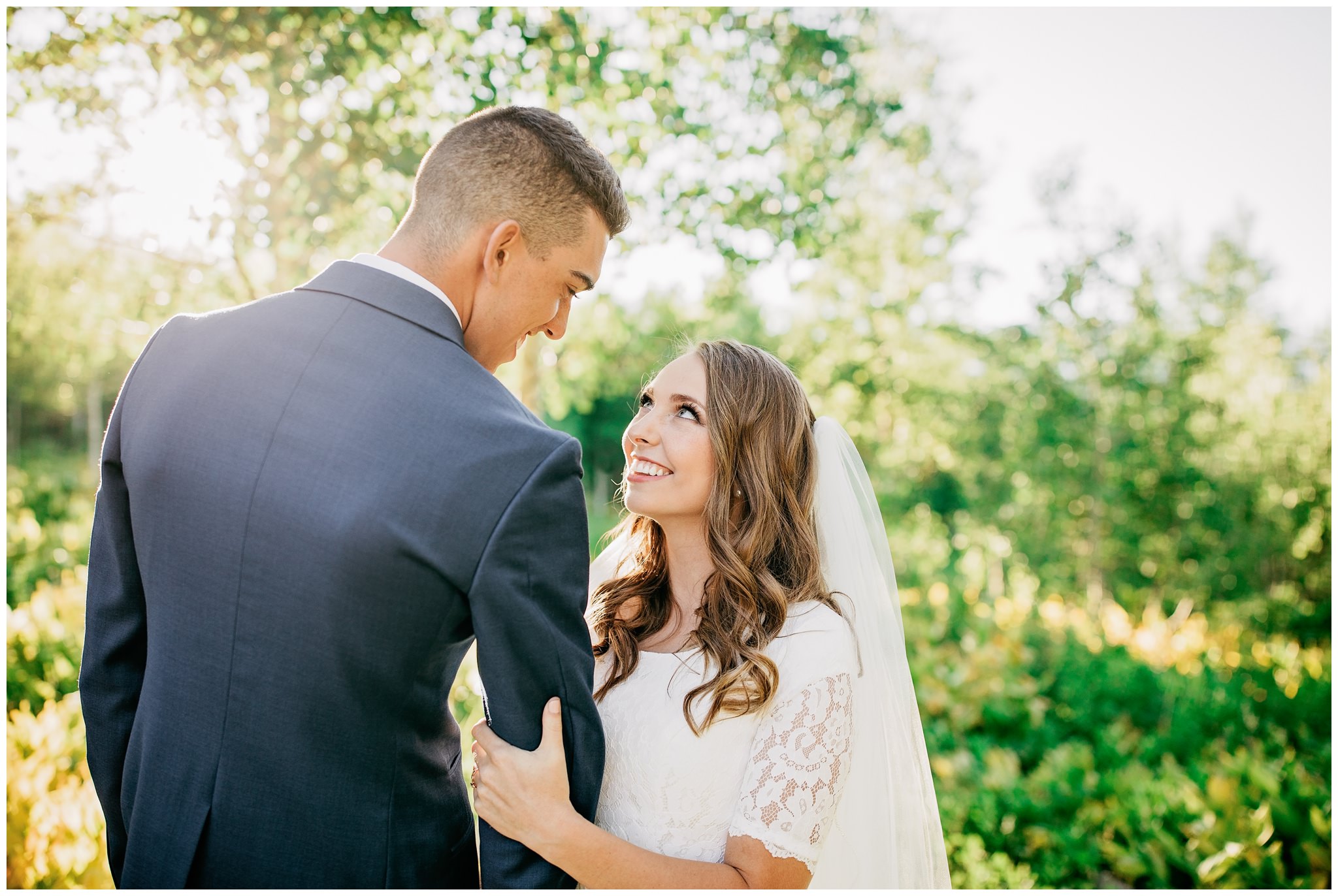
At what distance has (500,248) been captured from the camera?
5.65 feet

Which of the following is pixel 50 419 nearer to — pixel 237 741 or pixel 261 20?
pixel 261 20

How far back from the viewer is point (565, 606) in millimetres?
1501

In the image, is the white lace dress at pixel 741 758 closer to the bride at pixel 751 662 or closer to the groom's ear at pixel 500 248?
the bride at pixel 751 662

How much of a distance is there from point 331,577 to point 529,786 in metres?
0.58

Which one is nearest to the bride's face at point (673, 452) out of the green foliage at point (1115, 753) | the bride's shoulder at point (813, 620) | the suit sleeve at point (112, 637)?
the bride's shoulder at point (813, 620)

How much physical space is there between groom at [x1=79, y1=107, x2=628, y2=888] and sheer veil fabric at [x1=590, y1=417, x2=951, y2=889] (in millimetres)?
957

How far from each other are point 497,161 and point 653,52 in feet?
9.53

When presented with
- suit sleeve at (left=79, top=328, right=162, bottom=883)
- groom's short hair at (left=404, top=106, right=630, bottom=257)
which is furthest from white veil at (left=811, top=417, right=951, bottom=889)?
suit sleeve at (left=79, top=328, right=162, bottom=883)

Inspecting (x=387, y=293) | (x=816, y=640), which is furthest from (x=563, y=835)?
(x=387, y=293)

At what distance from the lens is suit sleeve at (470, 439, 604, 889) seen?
1.39 metres

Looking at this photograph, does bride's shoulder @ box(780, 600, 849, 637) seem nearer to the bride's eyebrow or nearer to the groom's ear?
the bride's eyebrow

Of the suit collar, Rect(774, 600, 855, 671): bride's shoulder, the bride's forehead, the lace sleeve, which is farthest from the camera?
the bride's forehead

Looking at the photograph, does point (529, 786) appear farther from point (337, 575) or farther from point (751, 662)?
point (751, 662)

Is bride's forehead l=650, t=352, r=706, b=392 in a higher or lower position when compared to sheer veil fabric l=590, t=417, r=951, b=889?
higher
